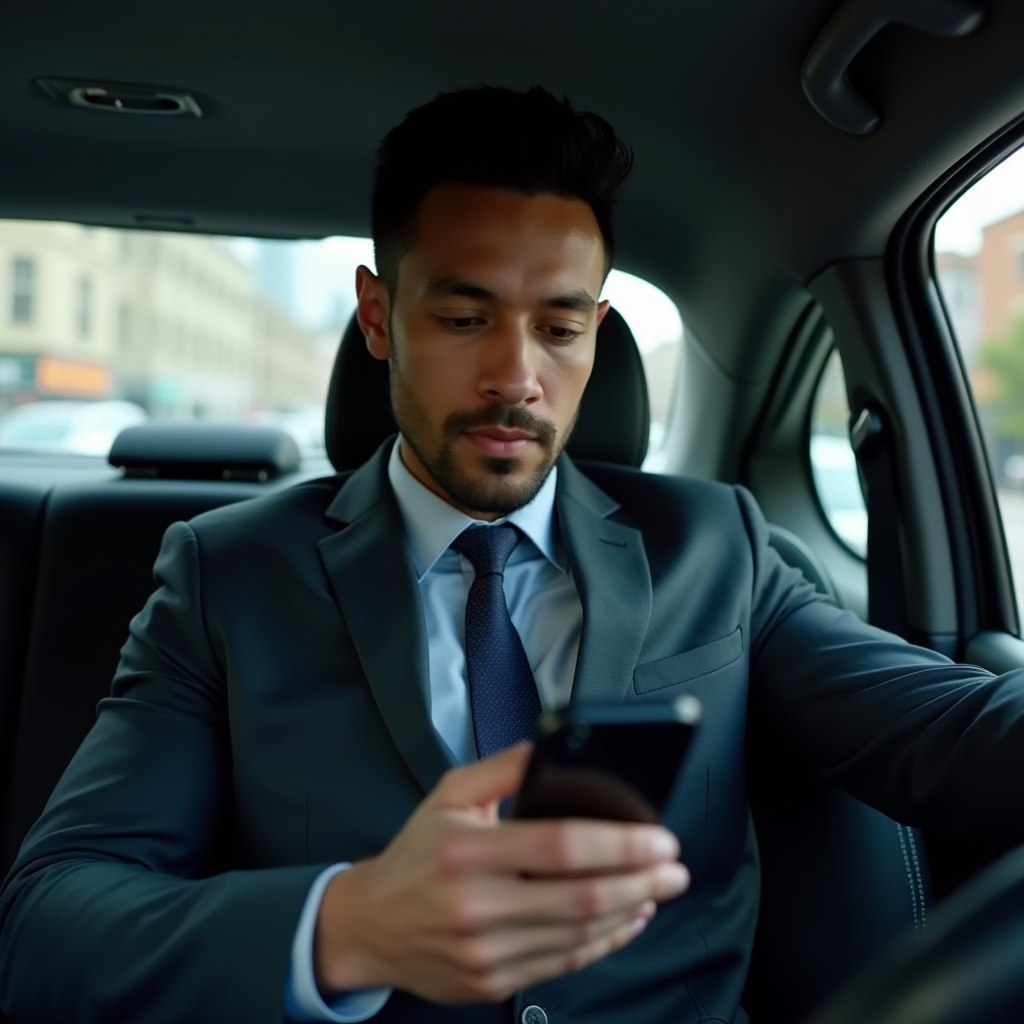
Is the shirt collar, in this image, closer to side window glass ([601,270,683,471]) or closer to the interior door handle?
the interior door handle

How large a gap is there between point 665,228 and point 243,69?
0.89 metres

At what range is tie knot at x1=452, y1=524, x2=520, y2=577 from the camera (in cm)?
136

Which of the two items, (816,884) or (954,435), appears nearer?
(816,884)

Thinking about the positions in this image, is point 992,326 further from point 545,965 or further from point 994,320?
point 545,965

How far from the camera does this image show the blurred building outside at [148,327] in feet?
9.95

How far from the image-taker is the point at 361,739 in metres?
1.22

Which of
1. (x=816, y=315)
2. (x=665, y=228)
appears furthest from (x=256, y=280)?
(x=816, y=315)

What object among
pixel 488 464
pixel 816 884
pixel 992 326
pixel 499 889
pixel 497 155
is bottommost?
pixel 816 884

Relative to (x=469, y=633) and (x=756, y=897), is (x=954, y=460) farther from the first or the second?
(x=469, y=633)

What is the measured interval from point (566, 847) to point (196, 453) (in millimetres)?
1789

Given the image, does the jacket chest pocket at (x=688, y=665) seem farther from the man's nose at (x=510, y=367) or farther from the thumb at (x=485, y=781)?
the thumb at (x=485, y=781)

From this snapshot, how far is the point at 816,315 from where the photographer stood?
2.10 meters

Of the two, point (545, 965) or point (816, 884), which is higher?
point (545, 965)

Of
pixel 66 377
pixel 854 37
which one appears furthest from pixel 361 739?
pixel 66 377
